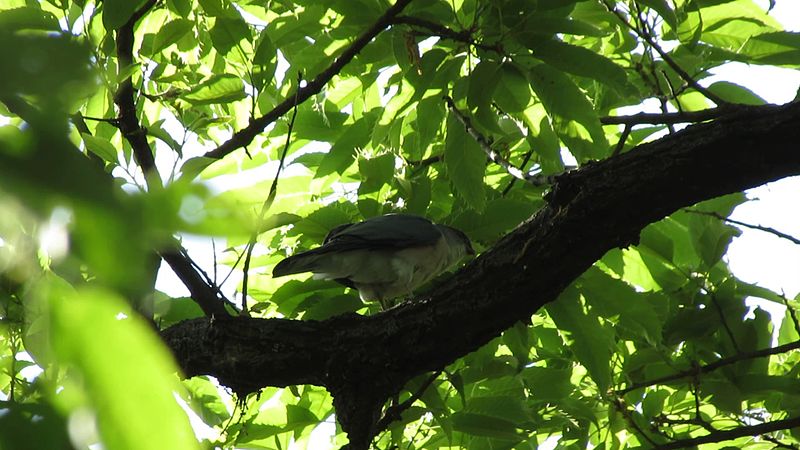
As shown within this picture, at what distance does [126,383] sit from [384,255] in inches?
181

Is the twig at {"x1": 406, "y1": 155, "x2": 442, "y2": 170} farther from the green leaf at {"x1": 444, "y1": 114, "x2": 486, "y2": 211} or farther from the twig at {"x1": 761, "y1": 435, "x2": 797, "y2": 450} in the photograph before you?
the twig at {"x1": 761, "y1": 435, "x2": 797, "y2": 450}

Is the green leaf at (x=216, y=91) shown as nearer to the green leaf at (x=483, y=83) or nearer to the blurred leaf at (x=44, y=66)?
the green leaf at (x=483, y=83)

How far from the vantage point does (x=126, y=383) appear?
42 cm

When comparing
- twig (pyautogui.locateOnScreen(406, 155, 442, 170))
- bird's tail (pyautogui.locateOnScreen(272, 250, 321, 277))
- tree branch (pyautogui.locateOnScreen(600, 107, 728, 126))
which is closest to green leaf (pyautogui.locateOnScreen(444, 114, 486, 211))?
tree branch (pyautogui.locateOnScreen(600, 107, 728, 126))

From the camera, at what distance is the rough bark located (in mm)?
2545

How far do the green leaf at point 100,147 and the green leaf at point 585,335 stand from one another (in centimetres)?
175

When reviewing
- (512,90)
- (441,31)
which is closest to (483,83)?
(512,90)

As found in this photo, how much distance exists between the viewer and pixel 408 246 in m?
5.09

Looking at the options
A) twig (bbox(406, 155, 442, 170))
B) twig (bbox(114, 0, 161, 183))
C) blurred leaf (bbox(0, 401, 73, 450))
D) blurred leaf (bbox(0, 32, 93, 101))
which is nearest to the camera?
blurred leaf (bbox(0, 32, 93, 101))

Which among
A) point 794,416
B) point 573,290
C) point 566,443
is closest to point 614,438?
point 566,443

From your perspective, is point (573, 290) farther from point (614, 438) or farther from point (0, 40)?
point (0, 40)

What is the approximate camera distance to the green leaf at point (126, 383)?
1.36 ft

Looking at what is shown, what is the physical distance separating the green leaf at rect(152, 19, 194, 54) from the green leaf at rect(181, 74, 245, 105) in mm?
241

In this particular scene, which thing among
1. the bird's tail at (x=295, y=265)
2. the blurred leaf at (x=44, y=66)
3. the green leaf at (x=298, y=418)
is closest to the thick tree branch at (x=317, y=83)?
the bird's tail at (x=295, y=265)
